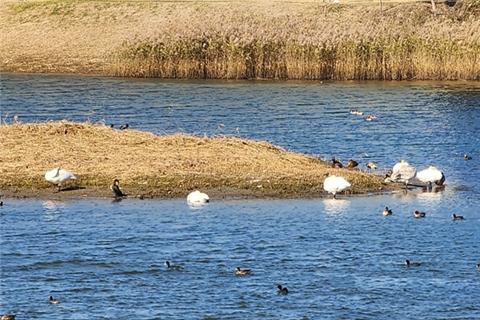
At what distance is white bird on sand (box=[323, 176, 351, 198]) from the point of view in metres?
29.4

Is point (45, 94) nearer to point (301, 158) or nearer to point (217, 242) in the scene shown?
point (301, 158)

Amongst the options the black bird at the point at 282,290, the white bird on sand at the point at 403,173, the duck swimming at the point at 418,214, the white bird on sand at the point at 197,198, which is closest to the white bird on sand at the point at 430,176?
the white bird on sand at the point at 403,173

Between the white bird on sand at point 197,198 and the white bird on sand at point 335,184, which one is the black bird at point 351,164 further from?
the white bird on sand at point 197,198

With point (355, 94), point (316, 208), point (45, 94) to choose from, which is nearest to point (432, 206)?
point (316, 208)

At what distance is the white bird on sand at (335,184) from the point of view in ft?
96.5

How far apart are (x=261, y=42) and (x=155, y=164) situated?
28597 millimetres

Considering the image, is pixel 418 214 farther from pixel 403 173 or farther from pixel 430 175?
pixel 430 175

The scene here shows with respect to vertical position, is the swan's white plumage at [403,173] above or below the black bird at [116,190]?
above

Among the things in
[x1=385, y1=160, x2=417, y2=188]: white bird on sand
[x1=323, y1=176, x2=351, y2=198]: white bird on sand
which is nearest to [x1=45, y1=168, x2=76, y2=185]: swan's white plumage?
[x1=323, y1=176, x2=351, y2=198]: white bird on sand

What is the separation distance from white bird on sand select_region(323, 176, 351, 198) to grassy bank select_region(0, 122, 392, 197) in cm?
53

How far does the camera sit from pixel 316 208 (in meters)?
28.7

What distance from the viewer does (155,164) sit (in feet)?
104

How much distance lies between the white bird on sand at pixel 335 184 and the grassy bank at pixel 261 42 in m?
29.0

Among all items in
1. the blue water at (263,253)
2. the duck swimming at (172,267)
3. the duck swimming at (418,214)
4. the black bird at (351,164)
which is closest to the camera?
the blue water at (263,253)
